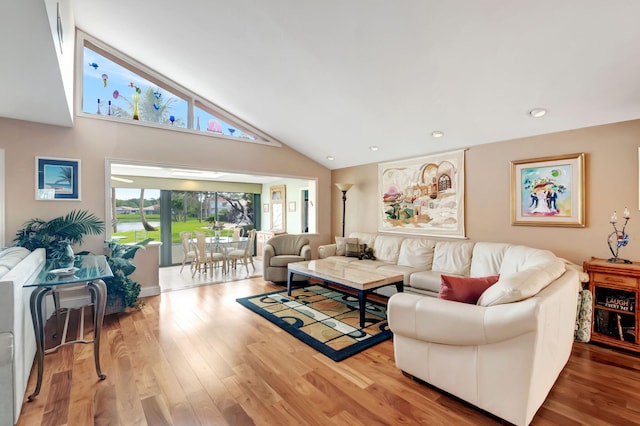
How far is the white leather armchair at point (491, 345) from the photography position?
167cm

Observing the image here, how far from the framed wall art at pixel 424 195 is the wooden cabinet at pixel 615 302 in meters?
1.67

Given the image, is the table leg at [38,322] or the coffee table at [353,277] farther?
the coffee table at [353,277]

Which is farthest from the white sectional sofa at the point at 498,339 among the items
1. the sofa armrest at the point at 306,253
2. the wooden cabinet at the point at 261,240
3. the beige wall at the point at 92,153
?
the wooden cabinet at the point at 261,240

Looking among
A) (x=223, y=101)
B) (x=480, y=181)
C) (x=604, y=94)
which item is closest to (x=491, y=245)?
(x=480, y=181)

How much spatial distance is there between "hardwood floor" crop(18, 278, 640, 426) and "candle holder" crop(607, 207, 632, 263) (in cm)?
91

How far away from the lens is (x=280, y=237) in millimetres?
5492

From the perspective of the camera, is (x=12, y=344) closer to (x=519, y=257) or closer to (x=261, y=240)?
(x=519, y=257)

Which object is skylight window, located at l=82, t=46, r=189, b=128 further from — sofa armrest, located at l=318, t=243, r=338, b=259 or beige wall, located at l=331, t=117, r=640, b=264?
beige wall, located at l=331, t=117, r=640, b=264

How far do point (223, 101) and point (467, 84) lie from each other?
3639mm

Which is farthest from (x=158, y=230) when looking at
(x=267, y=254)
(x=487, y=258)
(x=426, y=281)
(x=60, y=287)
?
(x=487, y=258)

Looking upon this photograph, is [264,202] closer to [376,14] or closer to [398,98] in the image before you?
[398,98]

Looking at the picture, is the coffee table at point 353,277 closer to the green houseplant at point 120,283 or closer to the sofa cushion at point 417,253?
the sofa cushion at point 417,253

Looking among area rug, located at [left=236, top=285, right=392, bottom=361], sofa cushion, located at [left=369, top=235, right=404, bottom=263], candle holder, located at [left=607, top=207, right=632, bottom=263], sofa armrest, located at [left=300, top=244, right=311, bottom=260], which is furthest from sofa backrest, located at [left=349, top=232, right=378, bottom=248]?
candle holder, located at [left=607, top=207, right=632, bottom=263]

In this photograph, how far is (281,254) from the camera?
5.43m
